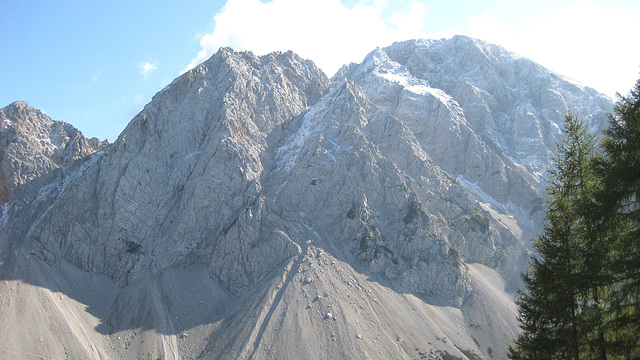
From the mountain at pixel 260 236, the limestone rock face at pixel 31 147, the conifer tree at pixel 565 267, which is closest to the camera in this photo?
the conifer tree at pixel 565 267

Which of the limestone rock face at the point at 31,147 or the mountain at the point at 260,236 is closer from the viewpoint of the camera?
the mountain at the point at 260,236

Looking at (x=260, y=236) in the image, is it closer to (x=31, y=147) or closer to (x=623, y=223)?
(x=31, y=147)

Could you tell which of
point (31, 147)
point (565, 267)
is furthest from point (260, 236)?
point (565, 267)

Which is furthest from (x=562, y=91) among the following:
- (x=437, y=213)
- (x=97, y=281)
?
(x=97, y=281)

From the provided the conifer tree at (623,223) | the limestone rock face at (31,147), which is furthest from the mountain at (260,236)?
the conifer tree at (623,223)

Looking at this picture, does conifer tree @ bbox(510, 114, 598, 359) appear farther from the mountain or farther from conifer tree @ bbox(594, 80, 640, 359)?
the mountain

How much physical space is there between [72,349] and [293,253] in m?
51.4

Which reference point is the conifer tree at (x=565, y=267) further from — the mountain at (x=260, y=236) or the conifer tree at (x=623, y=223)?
the mountain at (x=260, y=236)

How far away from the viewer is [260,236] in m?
108

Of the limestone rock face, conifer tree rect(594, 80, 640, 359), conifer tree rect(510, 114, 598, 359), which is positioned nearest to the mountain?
the limestone rock face

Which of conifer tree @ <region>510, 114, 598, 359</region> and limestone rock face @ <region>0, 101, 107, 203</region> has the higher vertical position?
limestone rock face @ <region>0, 101, 107, 203</region>

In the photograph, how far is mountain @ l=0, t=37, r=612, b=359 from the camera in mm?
88625

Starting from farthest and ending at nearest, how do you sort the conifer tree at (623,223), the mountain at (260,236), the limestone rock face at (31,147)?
1. the limestone rock face at (31,147)
2. the mountain at (260,236)
3. the conifer tree at (623,223)

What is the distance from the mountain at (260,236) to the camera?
8862cm
